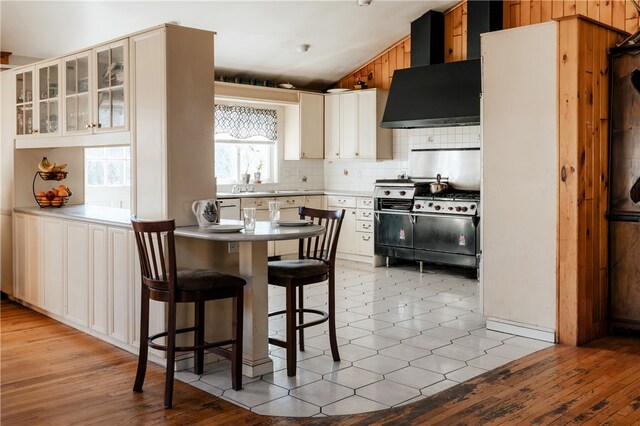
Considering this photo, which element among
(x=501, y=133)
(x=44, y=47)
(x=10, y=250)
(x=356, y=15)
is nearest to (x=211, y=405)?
(x=501, y=133)

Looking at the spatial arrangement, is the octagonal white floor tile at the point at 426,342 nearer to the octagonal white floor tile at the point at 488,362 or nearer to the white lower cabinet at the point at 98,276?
the octagonal white floor tile at the point at 488,362

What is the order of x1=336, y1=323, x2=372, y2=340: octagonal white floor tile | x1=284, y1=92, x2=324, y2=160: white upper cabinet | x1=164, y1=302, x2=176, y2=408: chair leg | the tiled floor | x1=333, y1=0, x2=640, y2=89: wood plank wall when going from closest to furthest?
x1=164, y1=302, x2=176, y2=408: chair leg < the tiled floor < x1=336, y1=323, x2=372, y2=340: octagonal white floor tile < x1=333, y1=0, x2=640, y2=89: wood plank wall < x1=284, y1=92, x2=324, y2=160: white upper cabinet

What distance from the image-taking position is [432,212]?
7141 millimetres

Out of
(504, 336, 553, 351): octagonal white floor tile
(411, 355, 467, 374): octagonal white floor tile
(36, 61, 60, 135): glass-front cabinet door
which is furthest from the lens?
(36, 61, 60, 135): glass-front cabinet door

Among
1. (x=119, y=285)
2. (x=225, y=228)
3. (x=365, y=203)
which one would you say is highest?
(x=365, y=203)

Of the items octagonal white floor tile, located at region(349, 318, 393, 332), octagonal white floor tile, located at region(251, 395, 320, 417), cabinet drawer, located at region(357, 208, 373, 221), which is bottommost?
octagonal white floor tile, located at region(251, 395, 320, 417)

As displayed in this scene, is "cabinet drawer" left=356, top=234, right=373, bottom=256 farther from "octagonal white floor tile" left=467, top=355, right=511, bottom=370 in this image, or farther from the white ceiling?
"octagonal white floor tile" left=467, top=355, right=511, bottom=370

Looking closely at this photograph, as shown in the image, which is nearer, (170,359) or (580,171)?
(170,359)

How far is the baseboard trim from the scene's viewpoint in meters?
4.45

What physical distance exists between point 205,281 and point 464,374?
163 cm

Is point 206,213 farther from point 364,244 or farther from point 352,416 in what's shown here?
point 364,244

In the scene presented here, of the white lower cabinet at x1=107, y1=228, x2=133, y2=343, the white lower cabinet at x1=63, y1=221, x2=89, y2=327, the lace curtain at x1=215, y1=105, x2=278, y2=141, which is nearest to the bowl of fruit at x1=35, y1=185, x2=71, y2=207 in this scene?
the white lower cabinet at x1=63, y1=221, x2=89, y2=327

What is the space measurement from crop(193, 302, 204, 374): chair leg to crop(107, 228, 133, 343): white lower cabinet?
645mm

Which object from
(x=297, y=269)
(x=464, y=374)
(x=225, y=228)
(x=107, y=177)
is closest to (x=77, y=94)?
(x=225, y=228)
